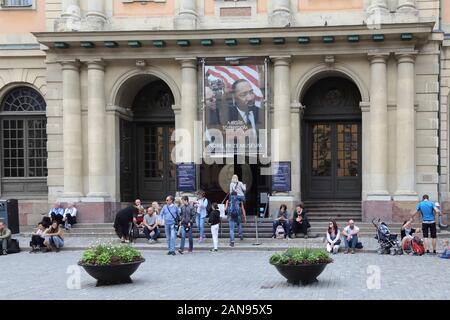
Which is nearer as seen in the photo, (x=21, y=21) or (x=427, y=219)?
(x=427, y=219)

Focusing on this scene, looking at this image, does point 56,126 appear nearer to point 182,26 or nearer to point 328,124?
point 182,26

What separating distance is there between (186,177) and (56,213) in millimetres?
4792

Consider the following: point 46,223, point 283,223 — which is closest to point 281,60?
point 283,223

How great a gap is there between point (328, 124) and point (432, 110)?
164 inches

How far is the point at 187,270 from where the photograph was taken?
15.2m

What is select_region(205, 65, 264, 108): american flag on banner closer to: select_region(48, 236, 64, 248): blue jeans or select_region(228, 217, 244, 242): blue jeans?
select_region(228, 217, 244, 242): blue jeans

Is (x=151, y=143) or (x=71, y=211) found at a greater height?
(x=151, y=143)

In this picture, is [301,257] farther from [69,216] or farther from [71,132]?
[71,132]

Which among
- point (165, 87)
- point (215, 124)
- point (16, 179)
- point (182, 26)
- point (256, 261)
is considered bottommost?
point (256, 261)

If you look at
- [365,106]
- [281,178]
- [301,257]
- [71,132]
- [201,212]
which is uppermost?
[365,106]

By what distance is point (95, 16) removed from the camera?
955 inches

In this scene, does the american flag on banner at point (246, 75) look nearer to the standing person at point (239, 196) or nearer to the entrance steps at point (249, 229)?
the standing person at point (239, 196)

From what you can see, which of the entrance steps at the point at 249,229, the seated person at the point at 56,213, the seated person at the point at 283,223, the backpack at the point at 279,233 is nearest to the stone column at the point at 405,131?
the entrance steps at the point at 249,229

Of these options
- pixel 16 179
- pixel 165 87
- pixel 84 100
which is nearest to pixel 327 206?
pixel 165 87
